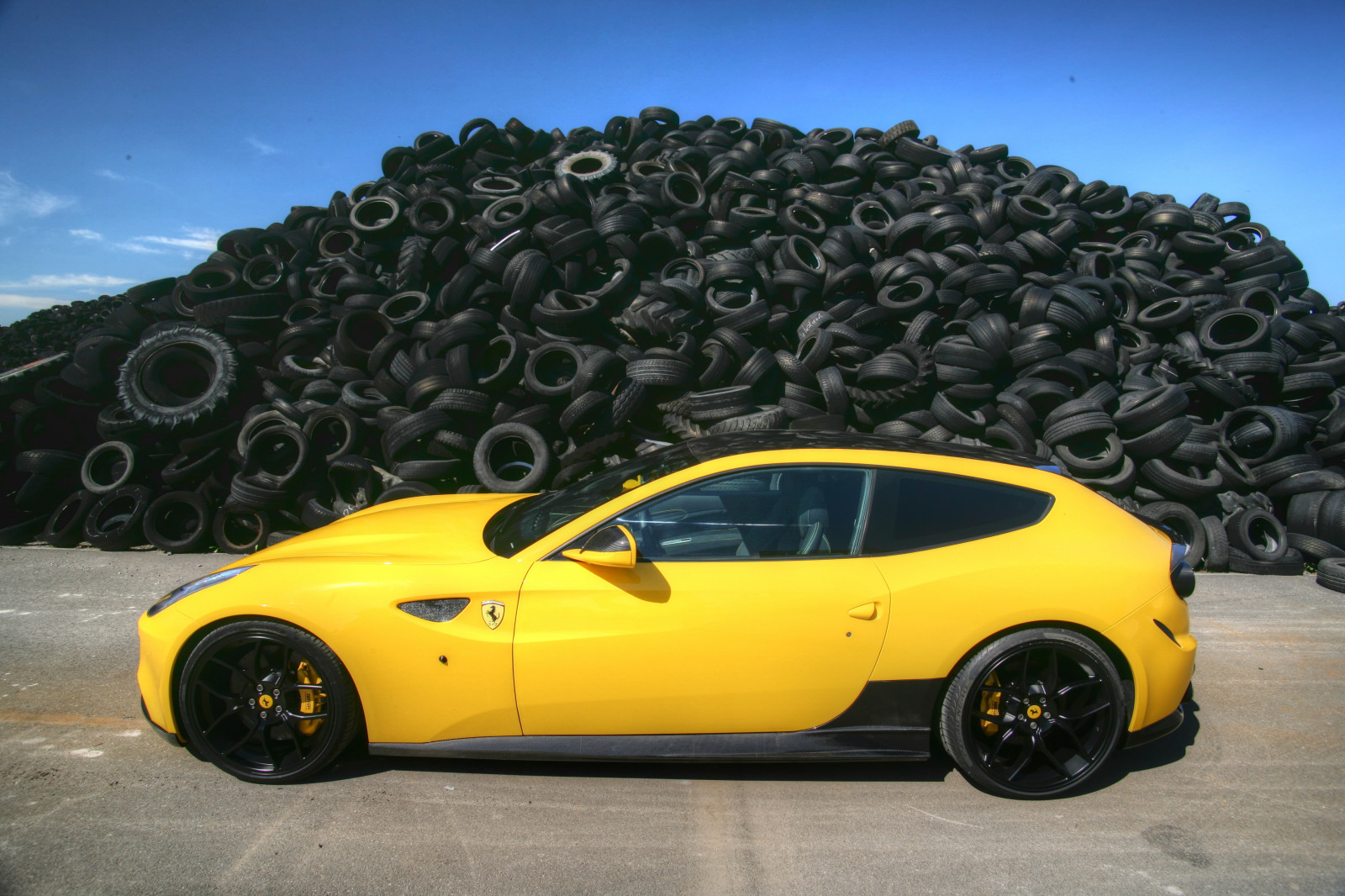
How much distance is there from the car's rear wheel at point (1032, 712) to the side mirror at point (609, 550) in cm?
141

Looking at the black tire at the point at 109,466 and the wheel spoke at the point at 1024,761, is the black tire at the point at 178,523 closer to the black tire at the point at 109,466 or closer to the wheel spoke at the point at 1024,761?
the black tire at the point at 109,466

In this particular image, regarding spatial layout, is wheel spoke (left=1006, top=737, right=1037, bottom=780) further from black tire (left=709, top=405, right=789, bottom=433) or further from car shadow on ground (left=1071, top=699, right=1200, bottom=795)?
black tire (left=709, top=405, right=789, bottom=433)

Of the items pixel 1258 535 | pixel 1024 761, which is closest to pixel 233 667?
pixel 1024 761

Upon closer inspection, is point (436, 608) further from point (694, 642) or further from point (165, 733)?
point (165, 733)

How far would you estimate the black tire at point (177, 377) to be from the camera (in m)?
8.29

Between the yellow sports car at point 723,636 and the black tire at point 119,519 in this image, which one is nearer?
the yellow sports car at point 723,636

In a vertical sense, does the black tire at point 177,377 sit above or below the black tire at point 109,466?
above

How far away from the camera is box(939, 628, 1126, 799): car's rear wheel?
2.98 metres

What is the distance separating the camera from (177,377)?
30.6 feet

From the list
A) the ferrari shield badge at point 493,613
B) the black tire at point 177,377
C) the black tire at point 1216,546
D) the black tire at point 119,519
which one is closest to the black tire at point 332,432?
the black tire at point 177,377

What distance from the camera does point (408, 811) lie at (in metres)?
2.87

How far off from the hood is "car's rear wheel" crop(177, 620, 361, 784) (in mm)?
359

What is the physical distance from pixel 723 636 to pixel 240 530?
640cm

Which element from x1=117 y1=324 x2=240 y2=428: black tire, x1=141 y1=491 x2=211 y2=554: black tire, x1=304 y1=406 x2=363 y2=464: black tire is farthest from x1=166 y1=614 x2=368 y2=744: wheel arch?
x1=117 y1=324 x2=240 y2=428: black tire
